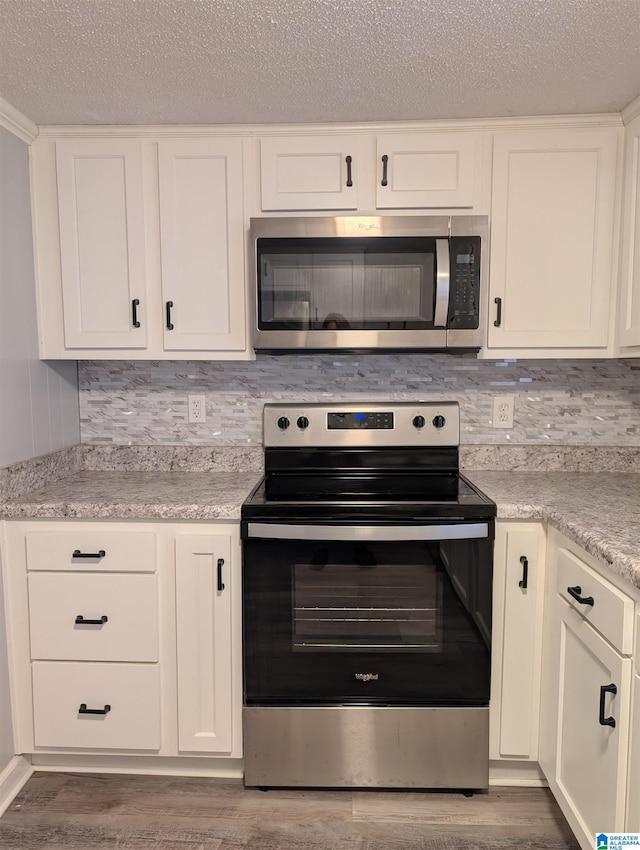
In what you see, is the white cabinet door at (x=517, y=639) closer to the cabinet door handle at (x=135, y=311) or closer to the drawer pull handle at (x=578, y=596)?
the drawer pull handle at (x=578, y=596)

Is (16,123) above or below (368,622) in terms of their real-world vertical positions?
above

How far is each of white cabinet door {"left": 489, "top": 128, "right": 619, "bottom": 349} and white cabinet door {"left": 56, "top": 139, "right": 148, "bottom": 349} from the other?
1.25 meters

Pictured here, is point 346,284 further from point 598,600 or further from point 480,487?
point 598,600

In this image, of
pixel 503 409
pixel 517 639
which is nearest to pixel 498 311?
pixel 503 409

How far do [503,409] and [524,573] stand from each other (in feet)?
2.40

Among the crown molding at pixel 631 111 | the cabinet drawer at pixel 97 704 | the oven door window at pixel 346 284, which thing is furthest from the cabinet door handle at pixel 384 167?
the cabinet drawer at pixel 97 704

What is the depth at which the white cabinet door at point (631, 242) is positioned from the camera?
5.87 ft

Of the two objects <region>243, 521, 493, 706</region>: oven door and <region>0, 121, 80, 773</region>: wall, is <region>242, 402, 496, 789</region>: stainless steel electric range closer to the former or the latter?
<region>243, 521, 493, 706</region>: oven door

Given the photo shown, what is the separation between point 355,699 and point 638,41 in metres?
2.01

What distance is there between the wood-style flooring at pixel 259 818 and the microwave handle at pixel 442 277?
5.13 feet

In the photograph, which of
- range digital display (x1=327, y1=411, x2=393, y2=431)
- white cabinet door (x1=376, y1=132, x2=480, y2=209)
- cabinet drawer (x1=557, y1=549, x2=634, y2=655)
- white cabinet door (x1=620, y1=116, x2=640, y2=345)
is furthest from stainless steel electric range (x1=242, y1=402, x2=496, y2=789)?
white cabinet door (x1=376, y1=132, x2=480, y2=209)

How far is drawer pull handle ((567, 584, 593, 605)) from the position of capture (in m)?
1.37

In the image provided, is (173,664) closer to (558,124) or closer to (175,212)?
(175,212)

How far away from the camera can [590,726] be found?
1.38m
